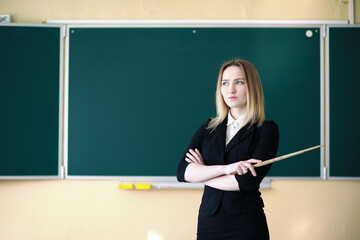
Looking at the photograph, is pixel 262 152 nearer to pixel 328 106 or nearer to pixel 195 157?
pixel 195 157

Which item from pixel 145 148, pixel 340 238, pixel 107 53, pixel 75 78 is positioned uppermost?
pixel 107 53

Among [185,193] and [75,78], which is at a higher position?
[75,78]

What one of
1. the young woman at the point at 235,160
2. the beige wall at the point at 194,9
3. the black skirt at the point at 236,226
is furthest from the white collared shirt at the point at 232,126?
the beige wall at the point at 194,9

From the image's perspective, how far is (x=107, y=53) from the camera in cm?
321

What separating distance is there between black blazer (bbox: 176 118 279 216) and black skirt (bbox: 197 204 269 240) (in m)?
0.03

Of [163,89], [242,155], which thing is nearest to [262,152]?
[242,155]

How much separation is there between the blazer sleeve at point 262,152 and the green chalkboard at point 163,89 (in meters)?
1.65

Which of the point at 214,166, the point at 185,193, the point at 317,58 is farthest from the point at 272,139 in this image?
the point at 317,58

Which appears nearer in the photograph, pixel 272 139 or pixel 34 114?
pixel 272 139

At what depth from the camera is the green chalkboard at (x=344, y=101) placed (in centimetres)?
312

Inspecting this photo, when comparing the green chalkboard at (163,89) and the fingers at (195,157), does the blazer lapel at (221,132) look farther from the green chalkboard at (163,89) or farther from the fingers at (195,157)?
the green chalkboard at (163,89)

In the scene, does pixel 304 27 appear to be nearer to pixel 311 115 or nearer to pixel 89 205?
pixel 311 115

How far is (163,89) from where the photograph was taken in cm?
319

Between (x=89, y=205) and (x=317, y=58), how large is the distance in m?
2.58
